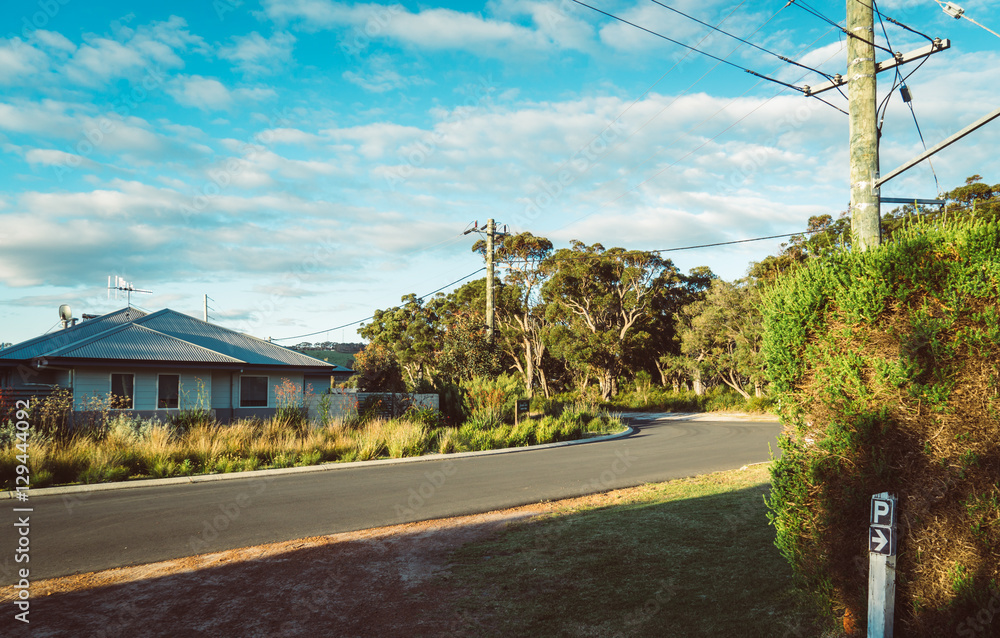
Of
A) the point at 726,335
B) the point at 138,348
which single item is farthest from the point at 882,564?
the point at 726,335

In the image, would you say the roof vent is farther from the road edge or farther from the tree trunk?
the tree trunk

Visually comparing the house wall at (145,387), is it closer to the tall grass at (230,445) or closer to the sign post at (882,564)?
the tall grass at (230,445)

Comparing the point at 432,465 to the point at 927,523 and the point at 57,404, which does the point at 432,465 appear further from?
the point at 927,523

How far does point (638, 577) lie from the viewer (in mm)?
5449

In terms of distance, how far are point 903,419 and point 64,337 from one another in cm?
2808

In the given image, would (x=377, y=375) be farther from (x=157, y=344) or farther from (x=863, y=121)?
(x=863, y=121)

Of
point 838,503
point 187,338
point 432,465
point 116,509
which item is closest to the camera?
point 838,503

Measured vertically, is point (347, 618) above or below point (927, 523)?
below

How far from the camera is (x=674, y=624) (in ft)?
14.3

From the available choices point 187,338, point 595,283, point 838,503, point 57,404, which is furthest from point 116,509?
point 595,283

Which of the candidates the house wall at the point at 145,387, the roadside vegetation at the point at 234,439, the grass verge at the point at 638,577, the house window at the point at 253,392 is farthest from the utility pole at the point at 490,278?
the grass verge at the point at 638,577

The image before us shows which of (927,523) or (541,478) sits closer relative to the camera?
(927,523)

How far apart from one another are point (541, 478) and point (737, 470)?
400 cm

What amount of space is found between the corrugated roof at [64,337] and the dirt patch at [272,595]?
17.4m
